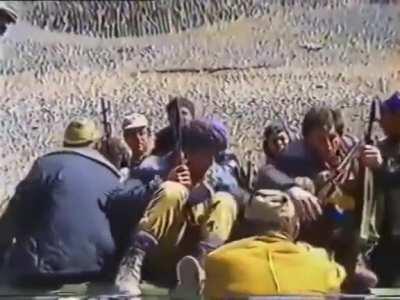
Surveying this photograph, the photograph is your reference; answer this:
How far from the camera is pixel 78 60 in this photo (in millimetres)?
2508

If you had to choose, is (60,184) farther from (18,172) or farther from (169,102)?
(169,102)

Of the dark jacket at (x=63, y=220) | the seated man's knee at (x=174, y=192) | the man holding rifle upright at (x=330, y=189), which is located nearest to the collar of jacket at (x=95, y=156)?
the dark jacket at (x=63, y=220)

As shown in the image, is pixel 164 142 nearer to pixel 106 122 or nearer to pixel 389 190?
pixel 106 122

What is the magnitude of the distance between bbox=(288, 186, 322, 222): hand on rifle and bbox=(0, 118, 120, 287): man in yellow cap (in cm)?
39

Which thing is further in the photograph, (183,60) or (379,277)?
(183,60)

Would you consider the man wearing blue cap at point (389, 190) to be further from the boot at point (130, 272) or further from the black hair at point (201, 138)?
the boot at point (130, 272)

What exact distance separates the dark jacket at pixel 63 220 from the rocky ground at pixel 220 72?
69mm

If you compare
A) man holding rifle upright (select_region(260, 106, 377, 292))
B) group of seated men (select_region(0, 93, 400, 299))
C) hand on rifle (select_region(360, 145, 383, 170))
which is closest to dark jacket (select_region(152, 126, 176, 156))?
group of seated men (select_region(0, 93, 400, 299))

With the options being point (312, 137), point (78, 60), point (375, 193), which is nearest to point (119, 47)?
point (78, 60)

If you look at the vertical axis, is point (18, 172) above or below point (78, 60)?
below

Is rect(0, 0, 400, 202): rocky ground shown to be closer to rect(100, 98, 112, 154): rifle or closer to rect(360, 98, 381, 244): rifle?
rect(100, 98, 112, 154): rifle

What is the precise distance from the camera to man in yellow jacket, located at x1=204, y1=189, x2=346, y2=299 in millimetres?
2152

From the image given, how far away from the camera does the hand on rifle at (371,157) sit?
2293 mm

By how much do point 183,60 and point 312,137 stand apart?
0.37 m
